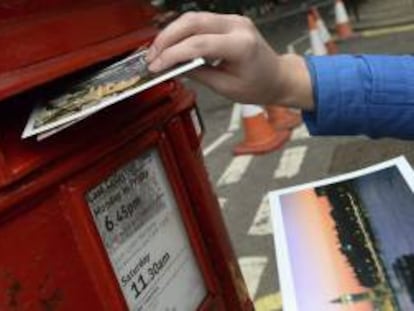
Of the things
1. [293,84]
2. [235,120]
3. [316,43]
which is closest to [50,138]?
[293,84]

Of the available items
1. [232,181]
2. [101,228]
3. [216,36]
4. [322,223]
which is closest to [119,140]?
[101,228]

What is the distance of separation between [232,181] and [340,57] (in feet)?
14.0

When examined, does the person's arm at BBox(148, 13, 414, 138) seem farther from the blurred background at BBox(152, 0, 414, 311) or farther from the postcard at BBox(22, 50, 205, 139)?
the blurred background at BBox(152, 0, 414, 311)

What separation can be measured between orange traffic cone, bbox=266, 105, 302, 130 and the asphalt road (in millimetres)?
98

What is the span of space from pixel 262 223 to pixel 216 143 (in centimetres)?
238

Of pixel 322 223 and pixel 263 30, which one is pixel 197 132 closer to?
pixel 322 223

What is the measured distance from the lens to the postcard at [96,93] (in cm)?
153

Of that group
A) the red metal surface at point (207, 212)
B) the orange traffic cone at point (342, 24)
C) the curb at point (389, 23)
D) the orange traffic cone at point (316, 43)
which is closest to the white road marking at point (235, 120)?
the orange traffic cone at point (316, 43)

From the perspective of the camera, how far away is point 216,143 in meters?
7.48

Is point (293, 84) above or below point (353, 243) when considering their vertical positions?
above

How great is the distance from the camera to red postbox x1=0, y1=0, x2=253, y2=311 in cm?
164

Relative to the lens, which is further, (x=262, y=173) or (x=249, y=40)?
(x=262, y=173)

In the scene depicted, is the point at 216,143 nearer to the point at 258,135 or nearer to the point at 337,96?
the point at 258,135

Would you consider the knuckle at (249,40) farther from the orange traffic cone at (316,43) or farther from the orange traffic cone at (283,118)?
the orange traffic cone at (316,43)
